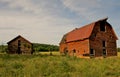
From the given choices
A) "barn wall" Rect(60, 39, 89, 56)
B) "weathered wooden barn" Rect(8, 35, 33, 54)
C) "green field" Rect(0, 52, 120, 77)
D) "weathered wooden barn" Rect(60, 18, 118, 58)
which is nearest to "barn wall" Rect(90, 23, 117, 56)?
"weathered wooden barn" Rect(60, 18, 118, 58)

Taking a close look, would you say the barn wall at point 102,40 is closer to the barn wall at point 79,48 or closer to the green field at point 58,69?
the barn wall at point 79,48

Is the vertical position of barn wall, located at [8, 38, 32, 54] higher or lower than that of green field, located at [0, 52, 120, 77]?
higher

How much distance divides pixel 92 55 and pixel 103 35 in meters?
4.55

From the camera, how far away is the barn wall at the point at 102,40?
39.4 m

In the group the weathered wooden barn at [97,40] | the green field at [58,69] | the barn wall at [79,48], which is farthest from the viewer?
the barn wall at [79,48]

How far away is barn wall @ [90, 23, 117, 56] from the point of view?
129 ft

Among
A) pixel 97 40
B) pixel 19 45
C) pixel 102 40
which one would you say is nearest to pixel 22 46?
pixel 19 45

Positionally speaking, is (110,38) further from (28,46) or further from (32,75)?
(32,75)

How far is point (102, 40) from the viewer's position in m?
40.7

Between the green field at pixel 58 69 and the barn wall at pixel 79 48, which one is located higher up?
the barn wall at pixel 79 48

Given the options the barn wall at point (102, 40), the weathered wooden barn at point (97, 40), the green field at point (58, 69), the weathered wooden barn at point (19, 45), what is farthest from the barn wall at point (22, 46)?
the green field at point (58, 69)

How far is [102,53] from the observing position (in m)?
40.4

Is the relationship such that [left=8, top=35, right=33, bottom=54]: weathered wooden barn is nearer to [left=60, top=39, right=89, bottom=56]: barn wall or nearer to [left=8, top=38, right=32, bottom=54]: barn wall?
[left=8, top=38, right=32, bottom=54]: barn wall

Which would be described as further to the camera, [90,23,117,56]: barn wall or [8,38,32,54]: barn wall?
[8,38,32,54]: barn wall
